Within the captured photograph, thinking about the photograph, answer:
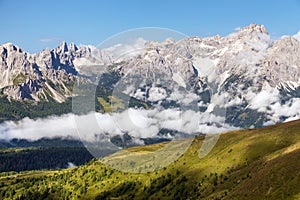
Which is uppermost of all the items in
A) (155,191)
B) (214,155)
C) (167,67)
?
(167,67)

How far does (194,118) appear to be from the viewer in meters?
48.5

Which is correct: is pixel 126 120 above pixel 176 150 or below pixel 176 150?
above

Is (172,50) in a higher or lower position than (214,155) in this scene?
higher

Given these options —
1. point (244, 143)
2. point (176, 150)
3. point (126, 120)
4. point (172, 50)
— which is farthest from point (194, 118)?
point (244, 143)

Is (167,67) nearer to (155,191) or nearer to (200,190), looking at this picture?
(200,190)

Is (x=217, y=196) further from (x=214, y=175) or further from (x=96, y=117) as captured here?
(x=96, y=117)

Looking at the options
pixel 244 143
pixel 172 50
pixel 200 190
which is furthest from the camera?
pixel 244 143

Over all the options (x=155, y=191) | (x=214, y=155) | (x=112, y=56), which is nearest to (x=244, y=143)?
(x=214, y=155)

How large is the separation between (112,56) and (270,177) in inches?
3242

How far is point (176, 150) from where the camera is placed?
46781 mm

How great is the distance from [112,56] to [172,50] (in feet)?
37.7

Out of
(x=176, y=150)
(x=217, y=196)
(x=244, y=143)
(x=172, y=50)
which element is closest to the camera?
(x=176, y=150)

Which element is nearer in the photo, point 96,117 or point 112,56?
point 112,56

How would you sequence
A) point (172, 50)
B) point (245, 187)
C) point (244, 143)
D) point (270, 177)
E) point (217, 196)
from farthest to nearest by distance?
point (244, 143) → point (217, 196) → point (245, 187) → point (270, 177) → point (172, 50)
